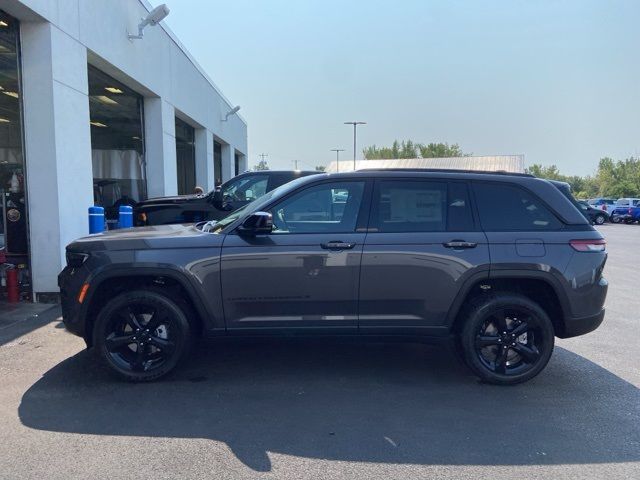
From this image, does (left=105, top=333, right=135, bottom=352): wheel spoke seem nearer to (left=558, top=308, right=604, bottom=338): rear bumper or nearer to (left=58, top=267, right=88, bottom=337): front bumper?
(left=58, top=267, right=88, bottom=337): front bumper

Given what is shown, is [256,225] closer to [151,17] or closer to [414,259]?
[414,259]

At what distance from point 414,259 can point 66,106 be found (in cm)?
599

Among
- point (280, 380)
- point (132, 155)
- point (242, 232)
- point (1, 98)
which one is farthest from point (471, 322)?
point (132, 155)

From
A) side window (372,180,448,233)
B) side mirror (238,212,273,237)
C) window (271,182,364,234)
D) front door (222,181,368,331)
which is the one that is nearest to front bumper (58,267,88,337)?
front door (222,181,368,331)

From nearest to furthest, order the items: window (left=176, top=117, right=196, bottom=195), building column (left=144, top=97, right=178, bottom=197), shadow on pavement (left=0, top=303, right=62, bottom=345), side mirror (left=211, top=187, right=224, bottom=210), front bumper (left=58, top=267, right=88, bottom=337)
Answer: front bumper (left=58, top=267, right=88, bottom=337) → shadow on pavement (left=0, top=303, right=62, bottom=345) → side mirror (left=211, top=187, right=224, bottom=210) → building column (left=144, top=97, right=178, bottom=197) → window (left=176, top=117, right=196, bottom=195)

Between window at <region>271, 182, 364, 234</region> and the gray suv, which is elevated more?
window at <region>271, 182, 364, 234</region>

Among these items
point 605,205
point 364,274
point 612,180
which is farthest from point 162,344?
point 612,180

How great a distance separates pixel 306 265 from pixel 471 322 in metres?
1.53

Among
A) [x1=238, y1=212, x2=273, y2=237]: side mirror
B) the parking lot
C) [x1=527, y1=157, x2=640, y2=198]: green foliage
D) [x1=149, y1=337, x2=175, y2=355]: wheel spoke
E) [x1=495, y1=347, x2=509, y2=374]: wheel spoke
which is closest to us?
the parking lot

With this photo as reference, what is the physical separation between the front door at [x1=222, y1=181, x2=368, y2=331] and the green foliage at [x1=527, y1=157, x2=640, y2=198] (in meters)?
52.2

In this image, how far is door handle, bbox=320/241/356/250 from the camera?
4434 millimetres

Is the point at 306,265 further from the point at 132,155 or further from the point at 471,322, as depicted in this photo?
the point at 132,155

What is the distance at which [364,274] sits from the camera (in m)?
4.46

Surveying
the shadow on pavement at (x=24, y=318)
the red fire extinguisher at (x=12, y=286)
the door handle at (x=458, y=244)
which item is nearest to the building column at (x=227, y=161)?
the red fire extinguisher at (x=12, y=286)
